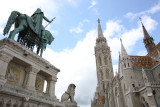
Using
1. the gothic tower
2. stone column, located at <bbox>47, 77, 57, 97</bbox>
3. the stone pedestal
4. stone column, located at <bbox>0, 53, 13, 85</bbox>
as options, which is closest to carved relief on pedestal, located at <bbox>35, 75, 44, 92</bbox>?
the stone pedestal

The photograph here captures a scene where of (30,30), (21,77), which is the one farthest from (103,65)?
(21,77)

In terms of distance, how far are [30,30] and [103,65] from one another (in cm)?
4680

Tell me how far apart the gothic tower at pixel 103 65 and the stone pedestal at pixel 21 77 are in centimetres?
4125

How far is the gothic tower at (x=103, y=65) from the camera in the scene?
5347cm

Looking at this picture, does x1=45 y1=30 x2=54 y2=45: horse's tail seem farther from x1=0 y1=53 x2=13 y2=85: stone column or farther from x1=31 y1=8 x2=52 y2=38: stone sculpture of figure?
x1=0 y1=53 x2=13 y2=85: stone column

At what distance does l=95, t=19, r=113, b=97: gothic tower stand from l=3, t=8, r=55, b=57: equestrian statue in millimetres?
40797

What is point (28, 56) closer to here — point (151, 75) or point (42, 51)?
point (42, 51)

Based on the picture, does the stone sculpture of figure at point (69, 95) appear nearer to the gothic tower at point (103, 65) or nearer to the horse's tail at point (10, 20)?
the horse's tail at point (10, 20)

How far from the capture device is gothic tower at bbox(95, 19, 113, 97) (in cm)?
5347

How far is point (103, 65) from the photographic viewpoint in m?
57.7

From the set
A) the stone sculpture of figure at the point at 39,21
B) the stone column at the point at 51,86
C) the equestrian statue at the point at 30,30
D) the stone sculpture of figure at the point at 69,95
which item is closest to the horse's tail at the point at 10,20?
the equestrian statue at the point at 30,30

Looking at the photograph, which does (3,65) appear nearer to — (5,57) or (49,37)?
(5,57)

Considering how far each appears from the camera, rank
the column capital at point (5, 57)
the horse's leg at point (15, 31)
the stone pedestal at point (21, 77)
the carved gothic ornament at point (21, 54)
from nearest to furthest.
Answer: the stone pedestal at point (21, 77), the column capital at point (5, 57), the carved gothic ornament at point (21, 54), the horse's leg at point (15, 31)

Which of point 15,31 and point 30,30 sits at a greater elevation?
point 30,30
